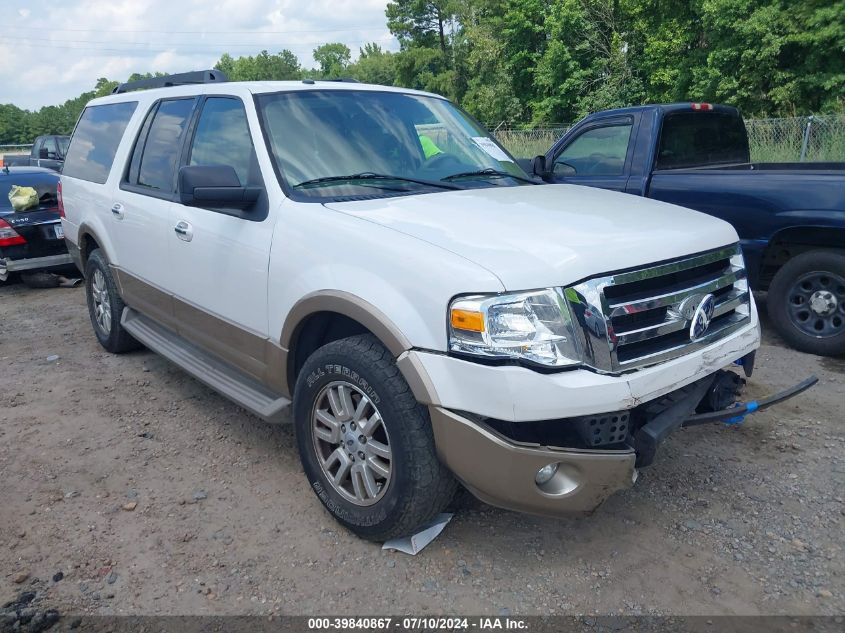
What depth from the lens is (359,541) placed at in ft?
10.3

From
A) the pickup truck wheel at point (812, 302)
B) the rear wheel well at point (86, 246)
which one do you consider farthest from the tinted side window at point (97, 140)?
the pickup truck wheel at point (812, 302)

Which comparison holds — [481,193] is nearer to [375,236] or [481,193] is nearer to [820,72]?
[375,236]

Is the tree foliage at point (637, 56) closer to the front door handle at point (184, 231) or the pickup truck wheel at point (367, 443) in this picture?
the front door handle at point (184, 231)

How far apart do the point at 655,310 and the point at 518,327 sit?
26.2 inches

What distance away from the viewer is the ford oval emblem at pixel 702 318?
2900 millimetres

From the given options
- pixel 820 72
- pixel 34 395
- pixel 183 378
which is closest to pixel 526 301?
pixel 183 378

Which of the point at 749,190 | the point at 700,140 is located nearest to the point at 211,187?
the point at 749,190

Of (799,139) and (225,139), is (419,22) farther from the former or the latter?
(225,139)

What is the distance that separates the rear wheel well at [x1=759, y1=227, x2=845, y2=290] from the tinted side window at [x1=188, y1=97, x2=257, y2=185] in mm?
4088

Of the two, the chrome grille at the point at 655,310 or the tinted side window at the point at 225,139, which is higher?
the tinted side window at the point at 225,139

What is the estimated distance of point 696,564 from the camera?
294cm

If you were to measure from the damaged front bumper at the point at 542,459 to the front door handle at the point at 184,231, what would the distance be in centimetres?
208

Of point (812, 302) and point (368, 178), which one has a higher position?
point (368, 178)

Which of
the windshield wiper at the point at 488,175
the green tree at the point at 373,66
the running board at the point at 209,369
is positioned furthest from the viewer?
the green tree at the point at 373,66
